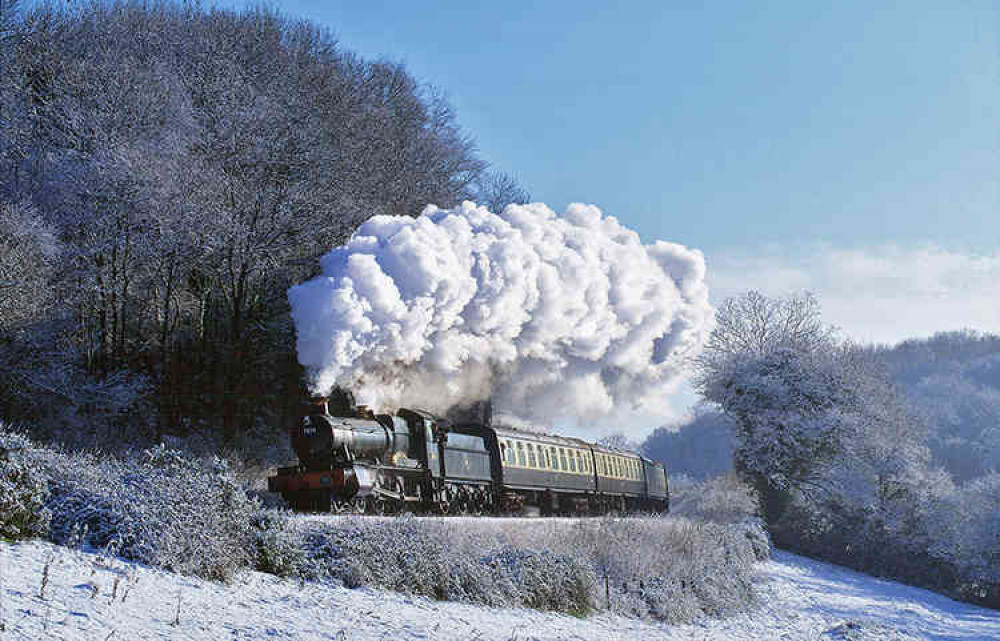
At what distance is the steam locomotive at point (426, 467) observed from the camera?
1762 centimetres

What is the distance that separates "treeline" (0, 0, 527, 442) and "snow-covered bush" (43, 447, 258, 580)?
1325 centimetres

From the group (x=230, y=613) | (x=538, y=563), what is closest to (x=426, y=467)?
(x=538, y=563)

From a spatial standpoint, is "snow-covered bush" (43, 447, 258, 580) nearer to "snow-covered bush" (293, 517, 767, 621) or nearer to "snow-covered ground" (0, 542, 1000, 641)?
"snow-covered ground" (0, 542, 1000, 641)

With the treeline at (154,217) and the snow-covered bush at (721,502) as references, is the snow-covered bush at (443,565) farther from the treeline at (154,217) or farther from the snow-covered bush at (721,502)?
the snow-covered bush at (721,502)

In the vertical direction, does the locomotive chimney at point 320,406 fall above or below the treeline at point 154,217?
below

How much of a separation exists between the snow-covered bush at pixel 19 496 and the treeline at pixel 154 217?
1382cm

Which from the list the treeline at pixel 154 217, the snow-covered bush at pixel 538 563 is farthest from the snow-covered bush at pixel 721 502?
the treeline at pixel 154 217

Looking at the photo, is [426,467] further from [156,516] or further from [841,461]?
[841,461]

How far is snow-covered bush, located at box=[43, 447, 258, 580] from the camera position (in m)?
9.93

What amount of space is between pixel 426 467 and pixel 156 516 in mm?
9812

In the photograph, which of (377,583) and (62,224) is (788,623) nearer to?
(377,583)

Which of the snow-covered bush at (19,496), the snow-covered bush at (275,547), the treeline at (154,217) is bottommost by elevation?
the snow-covered bush at (275,547)

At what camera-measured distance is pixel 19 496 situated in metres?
9.66

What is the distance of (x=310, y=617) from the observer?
981 cm
